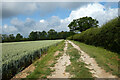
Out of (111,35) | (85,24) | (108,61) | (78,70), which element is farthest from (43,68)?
(85,24)

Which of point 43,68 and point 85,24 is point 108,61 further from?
point 85,24

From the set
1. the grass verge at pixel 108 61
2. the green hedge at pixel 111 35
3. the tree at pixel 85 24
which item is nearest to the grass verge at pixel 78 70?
the grass verge at pixel 108 61

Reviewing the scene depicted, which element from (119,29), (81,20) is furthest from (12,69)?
(81,20)

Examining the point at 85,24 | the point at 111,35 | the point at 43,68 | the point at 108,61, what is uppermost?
the point at 85,24

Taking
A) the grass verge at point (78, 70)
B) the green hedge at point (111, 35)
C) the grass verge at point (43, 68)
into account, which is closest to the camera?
the grass verge at point (78, 70)

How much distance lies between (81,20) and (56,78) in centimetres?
4770

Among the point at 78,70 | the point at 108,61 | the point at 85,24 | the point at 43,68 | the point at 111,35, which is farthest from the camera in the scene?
the point at 85,24

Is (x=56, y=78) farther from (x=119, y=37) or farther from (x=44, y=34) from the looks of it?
(x=44, y=34)

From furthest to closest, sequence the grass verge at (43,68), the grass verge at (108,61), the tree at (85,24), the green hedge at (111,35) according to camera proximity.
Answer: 1. the tree at (85,24)
2. the green hedge at (111,35)
3. the grass verge at (108,61)
4. the grass verge at (43,68)

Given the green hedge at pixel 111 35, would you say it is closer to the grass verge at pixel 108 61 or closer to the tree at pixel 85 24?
the grass verge at pixel 108 61

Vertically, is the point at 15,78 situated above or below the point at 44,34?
below

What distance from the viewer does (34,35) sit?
78750mm

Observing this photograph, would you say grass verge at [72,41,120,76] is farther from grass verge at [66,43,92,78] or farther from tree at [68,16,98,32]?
tree at [68,16,98,32]

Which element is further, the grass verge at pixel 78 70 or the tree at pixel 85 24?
the tree at pixel 85 24
